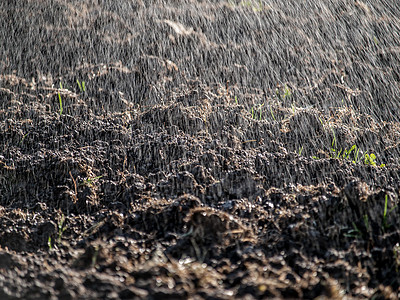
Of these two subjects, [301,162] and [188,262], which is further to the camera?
[301,162]

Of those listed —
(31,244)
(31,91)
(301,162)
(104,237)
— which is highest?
(301,162)

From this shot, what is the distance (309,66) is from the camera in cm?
338

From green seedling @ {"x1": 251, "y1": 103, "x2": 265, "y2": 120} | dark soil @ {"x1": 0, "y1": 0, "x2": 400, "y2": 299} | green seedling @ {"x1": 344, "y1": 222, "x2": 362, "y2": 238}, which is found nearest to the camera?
dark soil @ {"x1": 0, "y1": 0, "x2": 400, "y2": 299}

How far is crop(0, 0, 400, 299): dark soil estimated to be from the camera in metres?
1.64

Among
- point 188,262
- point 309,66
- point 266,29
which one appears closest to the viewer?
point 188,262

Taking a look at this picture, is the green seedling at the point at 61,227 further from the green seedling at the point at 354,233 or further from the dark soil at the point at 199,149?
the green seedling at the point at 354,233

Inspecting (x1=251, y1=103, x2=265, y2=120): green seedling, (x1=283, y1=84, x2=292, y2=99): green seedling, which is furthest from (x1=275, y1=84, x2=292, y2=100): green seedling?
(x1=251, y1=103, x2=265, y2=120): green seedling

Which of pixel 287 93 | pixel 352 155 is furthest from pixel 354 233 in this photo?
pixel 287 93

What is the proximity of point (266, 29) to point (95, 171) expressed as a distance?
7.44ft

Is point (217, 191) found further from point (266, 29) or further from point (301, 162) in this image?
point (266, 29)

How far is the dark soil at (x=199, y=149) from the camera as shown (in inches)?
64.5

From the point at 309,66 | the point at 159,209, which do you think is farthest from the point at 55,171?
the point at 309,66

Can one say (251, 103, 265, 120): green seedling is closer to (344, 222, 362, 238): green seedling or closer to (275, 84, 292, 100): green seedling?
(275, 84, 292, 100): green seedling

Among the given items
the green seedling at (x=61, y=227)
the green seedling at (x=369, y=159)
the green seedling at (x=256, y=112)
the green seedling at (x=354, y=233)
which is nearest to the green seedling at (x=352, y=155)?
the green seedling at (x=369, y=159)
